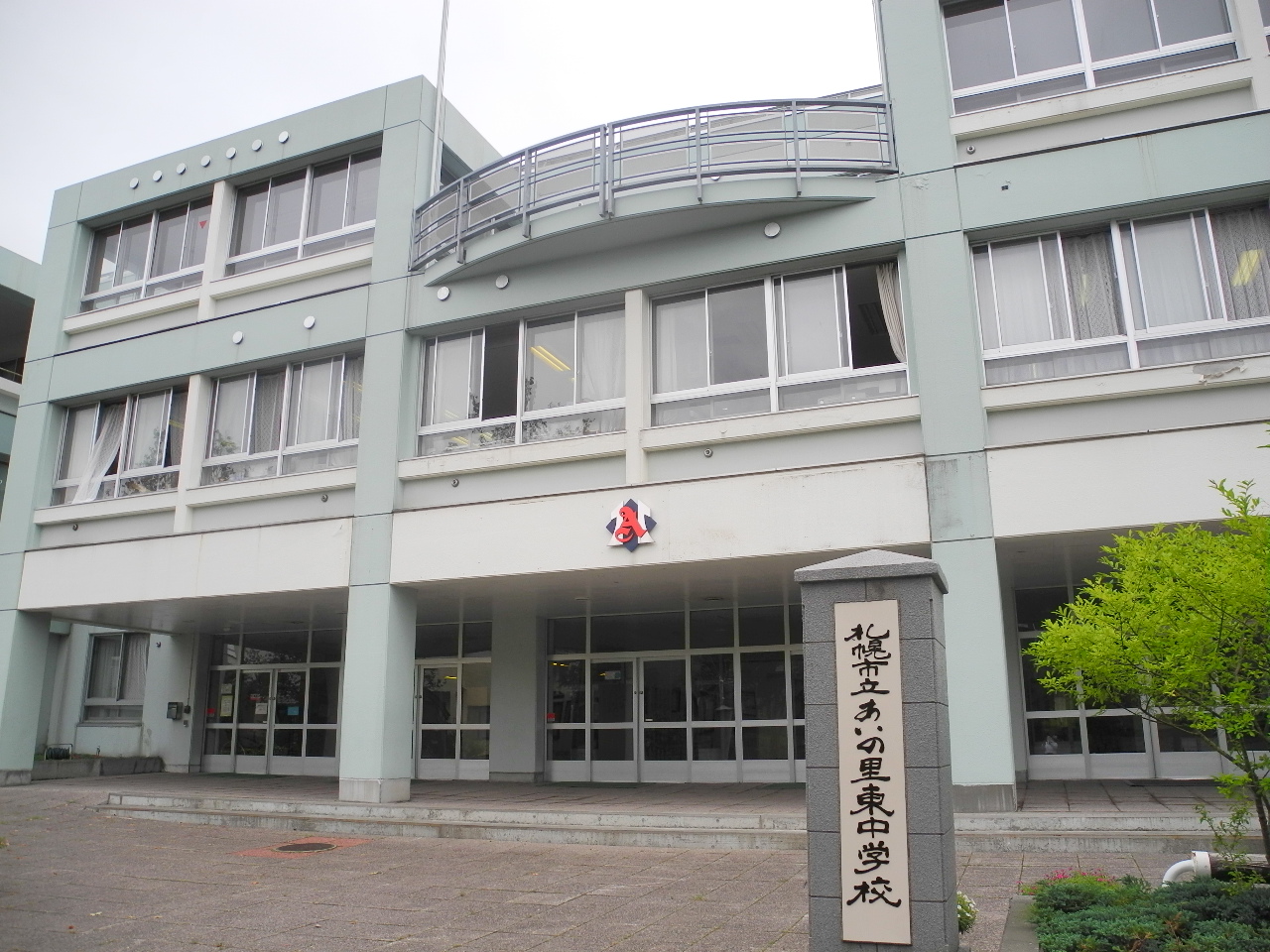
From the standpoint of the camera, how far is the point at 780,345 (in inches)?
477

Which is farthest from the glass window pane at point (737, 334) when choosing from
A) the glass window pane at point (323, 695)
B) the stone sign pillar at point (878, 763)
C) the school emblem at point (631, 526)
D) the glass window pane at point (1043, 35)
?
the glass window pane at point (323, 695)

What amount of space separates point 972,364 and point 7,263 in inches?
827

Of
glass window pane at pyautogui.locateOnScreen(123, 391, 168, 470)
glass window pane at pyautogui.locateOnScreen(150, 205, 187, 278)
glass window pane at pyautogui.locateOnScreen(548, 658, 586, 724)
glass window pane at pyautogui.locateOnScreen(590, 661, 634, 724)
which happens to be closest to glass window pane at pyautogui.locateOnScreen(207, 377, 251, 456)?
glass window pane at pyautogui.locateOnScreen(123, 391, 168, 470)

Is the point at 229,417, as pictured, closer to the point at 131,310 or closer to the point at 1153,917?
the point at 131,310

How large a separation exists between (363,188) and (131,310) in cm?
497

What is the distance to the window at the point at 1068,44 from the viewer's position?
11.1 m

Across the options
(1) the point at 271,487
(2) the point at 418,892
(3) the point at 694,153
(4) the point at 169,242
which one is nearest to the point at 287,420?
(1) the point at 271,487

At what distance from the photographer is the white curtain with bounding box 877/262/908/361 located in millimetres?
11633

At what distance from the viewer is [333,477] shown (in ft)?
46.3

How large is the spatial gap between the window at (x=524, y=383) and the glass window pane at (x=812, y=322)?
2.23m

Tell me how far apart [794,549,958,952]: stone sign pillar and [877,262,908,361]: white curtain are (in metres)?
6.76

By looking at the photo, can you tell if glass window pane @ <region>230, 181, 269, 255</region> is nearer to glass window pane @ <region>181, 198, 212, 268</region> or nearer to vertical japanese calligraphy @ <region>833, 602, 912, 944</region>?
glass window pane @ <region>181, 198, 212, 268</region>

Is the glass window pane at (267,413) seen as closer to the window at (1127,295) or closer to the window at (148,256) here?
the window at (148,256)

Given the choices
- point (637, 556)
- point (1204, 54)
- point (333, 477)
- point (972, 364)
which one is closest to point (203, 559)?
point (333, 477)
